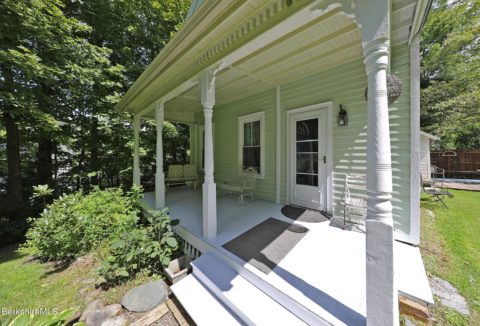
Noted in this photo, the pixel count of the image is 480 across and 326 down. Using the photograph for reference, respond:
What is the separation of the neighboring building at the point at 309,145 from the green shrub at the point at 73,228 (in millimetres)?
1079

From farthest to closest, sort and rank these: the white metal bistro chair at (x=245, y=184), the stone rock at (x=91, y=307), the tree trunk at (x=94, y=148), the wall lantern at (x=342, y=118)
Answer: the tree trunk at (x=94, y=148), the white metal bistro chair at (x=245, y=184), the wall lantern at (x=342, y=118), the stone rock at (x=91, y=307)

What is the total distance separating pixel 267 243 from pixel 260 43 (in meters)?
2.51

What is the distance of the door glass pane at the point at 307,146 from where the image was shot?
3826 millimetres

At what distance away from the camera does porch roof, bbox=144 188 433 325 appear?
5.41 ft

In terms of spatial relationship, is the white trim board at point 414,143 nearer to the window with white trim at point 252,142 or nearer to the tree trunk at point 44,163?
the window with white trim at point 252,142

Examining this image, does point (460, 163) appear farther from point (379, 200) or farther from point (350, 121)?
point (379, 200)

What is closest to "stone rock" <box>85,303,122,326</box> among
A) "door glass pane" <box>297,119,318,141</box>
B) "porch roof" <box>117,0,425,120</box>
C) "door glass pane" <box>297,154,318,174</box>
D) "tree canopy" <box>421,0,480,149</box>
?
"porch roof" <box>117,0,425,120</box>

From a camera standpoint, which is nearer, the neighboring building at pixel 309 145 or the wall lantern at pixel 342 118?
the neighboring building at pixel 309 145

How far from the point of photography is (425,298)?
171cm

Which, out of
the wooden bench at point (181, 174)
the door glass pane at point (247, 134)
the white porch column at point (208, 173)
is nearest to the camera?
the white porch column at point (208, 173)

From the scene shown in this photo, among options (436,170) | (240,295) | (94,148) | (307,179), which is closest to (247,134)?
(307,179)

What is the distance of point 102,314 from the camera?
220 centimetres

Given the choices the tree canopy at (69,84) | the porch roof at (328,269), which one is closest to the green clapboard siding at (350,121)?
the porch roof at (328,269)

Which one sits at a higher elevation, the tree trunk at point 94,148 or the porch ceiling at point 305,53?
the porch ceiling at point 305,53
